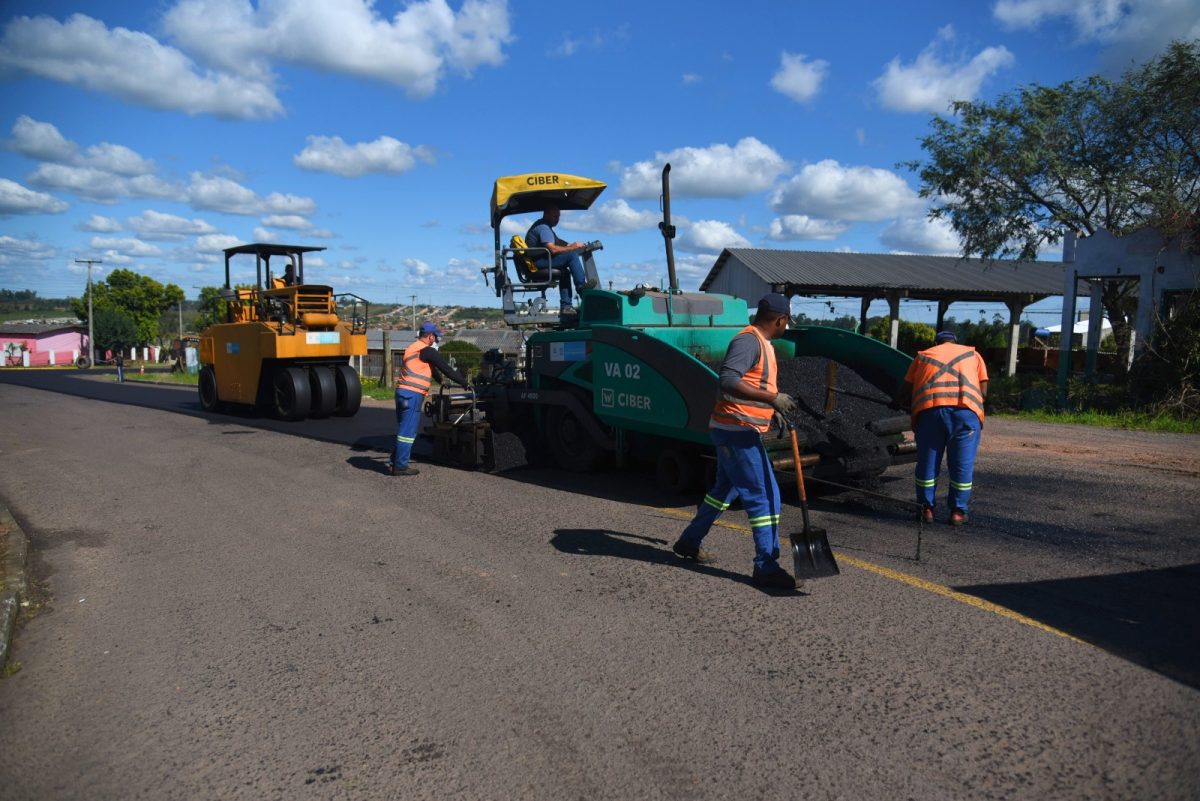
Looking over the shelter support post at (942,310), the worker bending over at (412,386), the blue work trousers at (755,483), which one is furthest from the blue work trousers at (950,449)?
the shelter support post at (942,310)

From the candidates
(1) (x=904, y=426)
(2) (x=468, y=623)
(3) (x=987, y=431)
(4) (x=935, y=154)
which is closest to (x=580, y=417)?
(1) (x=904, y=426)

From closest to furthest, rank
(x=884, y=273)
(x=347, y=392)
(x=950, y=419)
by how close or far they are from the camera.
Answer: (x=950, y=419) < (x=347, y=392) < (x=884, y=273)

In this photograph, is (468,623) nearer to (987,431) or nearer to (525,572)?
(525,572)

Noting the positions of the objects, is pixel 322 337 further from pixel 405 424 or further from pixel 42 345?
pixel 42 345

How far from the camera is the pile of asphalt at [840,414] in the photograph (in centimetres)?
688

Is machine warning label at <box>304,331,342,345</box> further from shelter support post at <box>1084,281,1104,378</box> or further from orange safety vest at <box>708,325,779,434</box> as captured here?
shelter support post at <box>1084,281,1104,378</box>

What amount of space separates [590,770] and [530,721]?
0.44 meters

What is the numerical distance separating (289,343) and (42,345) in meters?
72.8

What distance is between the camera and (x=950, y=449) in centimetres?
652

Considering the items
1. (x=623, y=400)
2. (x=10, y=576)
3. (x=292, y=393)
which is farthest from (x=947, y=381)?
(x=292, y=393)

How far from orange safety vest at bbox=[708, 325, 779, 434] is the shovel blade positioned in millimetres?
651

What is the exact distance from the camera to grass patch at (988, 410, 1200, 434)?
41.1 feet

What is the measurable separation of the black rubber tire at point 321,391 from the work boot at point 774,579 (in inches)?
435

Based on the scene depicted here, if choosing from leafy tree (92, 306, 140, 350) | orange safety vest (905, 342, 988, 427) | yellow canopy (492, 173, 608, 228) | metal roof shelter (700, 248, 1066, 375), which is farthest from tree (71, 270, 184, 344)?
orange safety vest (905, 342, 988, 427)
